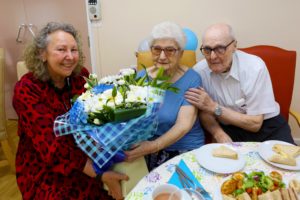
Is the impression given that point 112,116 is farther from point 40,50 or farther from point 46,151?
point 40,50

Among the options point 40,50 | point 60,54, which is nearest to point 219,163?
point 60,54

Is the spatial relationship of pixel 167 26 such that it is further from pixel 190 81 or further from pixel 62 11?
pixel 62 11

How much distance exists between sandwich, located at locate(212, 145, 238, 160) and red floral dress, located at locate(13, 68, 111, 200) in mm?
625

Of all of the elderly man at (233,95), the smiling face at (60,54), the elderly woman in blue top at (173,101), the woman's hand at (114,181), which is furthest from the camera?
the elderly man at (233,95)

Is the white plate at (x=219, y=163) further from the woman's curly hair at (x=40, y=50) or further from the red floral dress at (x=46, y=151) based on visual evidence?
the woman's curly hair at (x=40, y=50)

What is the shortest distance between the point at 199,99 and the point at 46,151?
899 mm

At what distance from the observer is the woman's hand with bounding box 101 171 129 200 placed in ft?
4.01

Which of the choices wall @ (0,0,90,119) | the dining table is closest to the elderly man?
the dining table

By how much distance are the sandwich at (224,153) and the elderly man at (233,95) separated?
0.43 meters

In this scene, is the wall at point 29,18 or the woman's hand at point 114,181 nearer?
the woman's hand at point 114,181

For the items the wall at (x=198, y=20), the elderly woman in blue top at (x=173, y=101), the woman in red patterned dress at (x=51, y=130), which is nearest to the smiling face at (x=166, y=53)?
the elderly woman in blue top at (x=173, y=101)

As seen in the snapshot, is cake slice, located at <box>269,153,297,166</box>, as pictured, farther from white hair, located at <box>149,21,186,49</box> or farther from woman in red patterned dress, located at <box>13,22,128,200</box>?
white hair, located at <box>149,21,186,49</box>

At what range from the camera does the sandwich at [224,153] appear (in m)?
1.17

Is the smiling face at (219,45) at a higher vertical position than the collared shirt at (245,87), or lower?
A: higher
